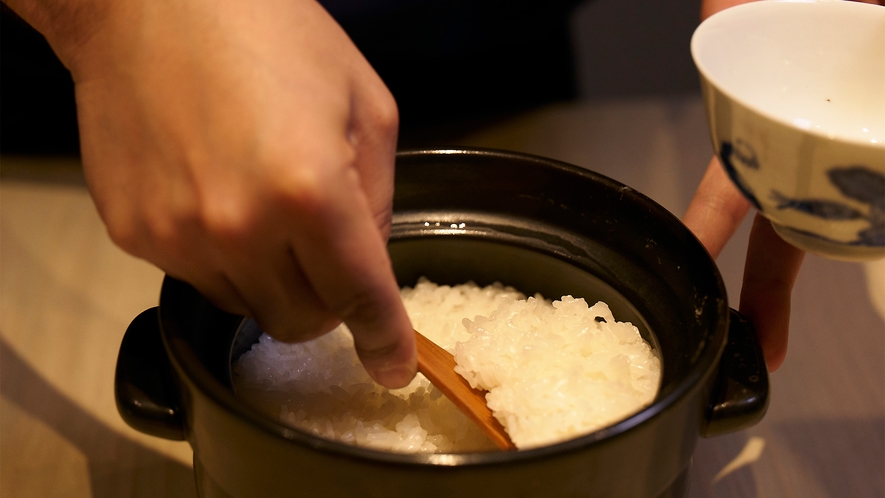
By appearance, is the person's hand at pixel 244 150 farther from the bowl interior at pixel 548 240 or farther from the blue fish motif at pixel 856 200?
the blue fish motif at pixel 856 200

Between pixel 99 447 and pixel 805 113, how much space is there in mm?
1265

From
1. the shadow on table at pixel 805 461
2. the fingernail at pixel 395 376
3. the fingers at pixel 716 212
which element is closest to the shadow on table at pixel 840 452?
the shadow on table at pixel 805 461

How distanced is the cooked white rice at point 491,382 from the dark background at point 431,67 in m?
0.88

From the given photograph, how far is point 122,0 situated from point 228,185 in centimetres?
26

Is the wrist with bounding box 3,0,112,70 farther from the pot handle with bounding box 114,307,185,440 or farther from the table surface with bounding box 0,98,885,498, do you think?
the table surface with bounding box 0,98,885,498

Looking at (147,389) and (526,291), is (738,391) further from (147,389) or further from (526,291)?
(147,389)

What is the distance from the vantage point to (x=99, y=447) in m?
1.25

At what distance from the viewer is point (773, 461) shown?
1243 mm

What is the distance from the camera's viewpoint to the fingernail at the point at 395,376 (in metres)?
0.86

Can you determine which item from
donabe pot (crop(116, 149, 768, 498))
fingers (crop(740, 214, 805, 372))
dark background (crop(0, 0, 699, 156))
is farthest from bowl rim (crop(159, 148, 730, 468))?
dark background (crop(0, 0, 699, 156))

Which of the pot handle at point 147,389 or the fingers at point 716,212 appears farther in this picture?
the fingers at point 716,212

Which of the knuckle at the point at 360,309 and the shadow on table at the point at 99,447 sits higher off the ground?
the knuckle at the point at 360,309

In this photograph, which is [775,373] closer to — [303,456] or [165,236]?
[303,456]

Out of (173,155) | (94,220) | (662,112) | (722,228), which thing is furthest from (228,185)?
(662,112)
